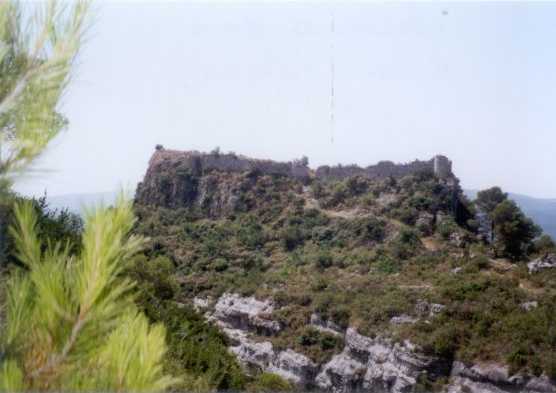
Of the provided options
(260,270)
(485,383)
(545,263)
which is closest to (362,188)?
(260,270)

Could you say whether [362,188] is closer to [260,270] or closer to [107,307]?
[260,270]

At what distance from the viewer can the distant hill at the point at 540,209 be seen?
410 inches

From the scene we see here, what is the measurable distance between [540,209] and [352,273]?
15.7ft

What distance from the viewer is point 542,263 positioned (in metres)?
8.18

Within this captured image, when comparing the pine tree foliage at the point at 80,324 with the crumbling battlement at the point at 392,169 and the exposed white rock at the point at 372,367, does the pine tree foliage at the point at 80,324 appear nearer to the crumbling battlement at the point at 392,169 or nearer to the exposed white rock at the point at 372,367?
the exposed white rock at the point at 372,367

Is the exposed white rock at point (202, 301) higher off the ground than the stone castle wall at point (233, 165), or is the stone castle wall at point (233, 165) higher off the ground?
the stone castle wall at point (233, 165)

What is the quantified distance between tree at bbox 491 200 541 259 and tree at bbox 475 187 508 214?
2.74 ft

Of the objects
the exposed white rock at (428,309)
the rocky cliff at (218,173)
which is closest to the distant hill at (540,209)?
the rocky cliff at (218,173)

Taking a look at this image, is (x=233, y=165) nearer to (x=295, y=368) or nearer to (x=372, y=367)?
(x=295, y=368)

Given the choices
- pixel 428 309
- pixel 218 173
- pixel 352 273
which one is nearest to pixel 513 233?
pixel 428 309

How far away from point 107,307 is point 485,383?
19.3 ft

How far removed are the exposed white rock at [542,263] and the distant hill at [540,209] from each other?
135 centimetres

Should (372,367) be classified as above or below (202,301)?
below

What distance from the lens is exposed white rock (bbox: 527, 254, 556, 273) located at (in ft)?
26.2
